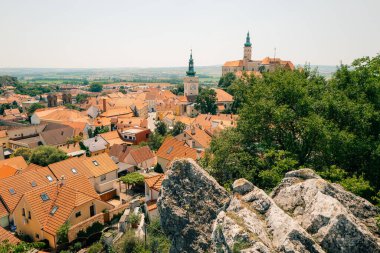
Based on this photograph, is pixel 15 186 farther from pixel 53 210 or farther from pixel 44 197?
pixel 53 210

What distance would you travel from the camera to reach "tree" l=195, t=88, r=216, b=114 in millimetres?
76375

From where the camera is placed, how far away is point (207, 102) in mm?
76812

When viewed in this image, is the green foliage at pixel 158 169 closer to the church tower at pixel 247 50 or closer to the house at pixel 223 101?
the house at pixel 223 101

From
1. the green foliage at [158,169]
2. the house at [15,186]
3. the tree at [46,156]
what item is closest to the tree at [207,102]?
the green foliage at [158,169]

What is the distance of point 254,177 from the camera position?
50.4ft

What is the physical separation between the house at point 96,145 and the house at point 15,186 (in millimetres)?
18336

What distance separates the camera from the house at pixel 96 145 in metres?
48.0

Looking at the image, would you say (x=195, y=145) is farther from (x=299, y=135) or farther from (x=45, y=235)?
(x=299, y=135)

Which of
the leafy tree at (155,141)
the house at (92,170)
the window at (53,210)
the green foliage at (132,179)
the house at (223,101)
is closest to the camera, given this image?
the window at (53,210)

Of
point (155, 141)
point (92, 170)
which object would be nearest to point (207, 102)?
point (155, 141)

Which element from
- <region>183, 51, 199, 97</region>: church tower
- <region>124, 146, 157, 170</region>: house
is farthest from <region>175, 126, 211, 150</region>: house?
<region>183, 51, 199, 97</region>: church tower

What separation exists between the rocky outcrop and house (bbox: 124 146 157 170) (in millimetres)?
29782

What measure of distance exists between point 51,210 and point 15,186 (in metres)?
6.63

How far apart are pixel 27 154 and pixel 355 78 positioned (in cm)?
4412
